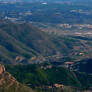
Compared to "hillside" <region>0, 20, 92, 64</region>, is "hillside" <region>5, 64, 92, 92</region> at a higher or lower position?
higher

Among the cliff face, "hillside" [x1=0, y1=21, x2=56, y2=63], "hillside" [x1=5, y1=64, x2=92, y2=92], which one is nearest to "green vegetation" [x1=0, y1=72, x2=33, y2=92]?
the cliff face

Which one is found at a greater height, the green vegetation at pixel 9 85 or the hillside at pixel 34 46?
the green vegetation at pixel 9 85

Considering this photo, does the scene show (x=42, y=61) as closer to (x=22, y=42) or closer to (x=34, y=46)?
(x=34, y=46)

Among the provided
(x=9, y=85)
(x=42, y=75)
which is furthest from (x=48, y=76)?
(x=9, y=85)

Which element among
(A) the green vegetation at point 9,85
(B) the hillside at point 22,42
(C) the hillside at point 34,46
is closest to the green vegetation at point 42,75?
(A) the green vegetation at point 9,85

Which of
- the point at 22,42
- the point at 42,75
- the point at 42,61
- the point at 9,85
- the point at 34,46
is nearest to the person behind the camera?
the point at 9,85

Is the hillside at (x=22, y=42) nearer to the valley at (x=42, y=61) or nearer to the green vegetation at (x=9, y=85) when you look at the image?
the valley at (x=42, y=61)

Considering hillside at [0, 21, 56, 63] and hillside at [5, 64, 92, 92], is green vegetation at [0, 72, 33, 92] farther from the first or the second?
hillside at [0, 21, 56, 63]

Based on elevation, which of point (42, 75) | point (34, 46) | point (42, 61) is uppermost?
point (42, 75)

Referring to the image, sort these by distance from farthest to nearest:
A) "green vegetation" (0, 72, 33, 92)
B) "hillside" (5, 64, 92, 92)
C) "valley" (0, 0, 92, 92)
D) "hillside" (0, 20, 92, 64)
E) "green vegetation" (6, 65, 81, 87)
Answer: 1. "hillside" (0, 20, 92, 64)
2. "green vegetation" (6, 65, 81, 87)
3. "hillside" (5, 64, 92, 92)
4. "valley" (0, 0, 92, 92)
5. "green vegetation" (0, 72, 33, 92)

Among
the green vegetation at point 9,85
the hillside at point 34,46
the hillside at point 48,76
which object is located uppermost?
the green vegetation at point 9,85

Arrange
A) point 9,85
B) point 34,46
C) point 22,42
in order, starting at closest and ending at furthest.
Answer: point 9,85, point 34,46, point 22,42

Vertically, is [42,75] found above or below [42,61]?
above
